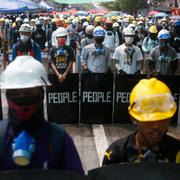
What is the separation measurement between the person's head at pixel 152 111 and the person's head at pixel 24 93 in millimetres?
568

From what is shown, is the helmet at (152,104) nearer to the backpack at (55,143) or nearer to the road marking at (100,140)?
the backpack at (55,143)

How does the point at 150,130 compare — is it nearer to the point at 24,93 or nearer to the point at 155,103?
the point at 155,103

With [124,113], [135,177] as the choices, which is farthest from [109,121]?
[135,177]

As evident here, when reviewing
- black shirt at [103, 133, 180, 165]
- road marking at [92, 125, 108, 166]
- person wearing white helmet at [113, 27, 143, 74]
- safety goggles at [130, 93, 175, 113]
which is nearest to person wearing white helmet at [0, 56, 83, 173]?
black shirt at [103, 133, 180, 165]

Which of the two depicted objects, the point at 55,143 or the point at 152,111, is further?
the point at 152,111

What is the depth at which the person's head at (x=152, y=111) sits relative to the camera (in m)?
2.73

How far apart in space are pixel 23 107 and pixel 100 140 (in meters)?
5.52

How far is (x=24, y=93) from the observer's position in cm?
256

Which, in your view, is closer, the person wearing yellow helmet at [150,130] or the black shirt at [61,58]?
the person wearing yellow helmet at [150,130]

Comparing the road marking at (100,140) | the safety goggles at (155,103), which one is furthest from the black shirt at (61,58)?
the safety goggles at (155,103)

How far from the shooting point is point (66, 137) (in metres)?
2.56

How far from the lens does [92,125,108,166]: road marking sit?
7.29m

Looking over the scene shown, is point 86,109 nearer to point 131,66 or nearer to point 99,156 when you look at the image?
point 131,66

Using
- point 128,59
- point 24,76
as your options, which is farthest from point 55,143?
point 128,59
